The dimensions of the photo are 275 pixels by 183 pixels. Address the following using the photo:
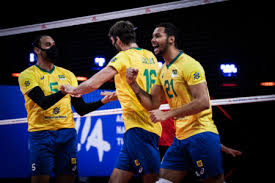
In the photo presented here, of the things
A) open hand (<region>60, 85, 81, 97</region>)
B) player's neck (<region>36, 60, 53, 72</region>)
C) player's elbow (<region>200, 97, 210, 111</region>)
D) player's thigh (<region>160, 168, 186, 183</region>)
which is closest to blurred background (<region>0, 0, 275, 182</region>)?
player's neck (<region>36, 60, 53, 72</region>)

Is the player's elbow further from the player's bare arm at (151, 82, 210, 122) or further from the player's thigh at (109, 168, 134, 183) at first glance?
the player's thigh at (109, 168, 134, 183)

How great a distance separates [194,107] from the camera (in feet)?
9.23

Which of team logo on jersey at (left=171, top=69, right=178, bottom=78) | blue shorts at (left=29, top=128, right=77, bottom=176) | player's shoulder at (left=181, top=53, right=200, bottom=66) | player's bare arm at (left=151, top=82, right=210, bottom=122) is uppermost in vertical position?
player's shoulder at (left=181, top=53, right=200, bottom=66)

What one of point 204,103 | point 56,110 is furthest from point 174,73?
point 56,110

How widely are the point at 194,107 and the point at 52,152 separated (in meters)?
2.01

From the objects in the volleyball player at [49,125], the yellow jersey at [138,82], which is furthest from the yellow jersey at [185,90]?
the volleyball player at [49,125]

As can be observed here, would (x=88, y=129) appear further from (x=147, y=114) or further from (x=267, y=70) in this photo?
(x=267, y=70)

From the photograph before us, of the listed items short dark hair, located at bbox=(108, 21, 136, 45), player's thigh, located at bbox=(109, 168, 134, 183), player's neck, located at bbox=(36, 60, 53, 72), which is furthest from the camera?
player's neck, located at bbox=(36, 60, 53, 72)

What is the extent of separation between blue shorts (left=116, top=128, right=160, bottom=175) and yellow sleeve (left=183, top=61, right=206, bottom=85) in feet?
2.45

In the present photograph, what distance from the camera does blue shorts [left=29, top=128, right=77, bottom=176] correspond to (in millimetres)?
3732

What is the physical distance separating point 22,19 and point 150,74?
6.78m

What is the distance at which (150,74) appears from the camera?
350cm

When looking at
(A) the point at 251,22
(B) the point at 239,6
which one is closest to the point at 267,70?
(A) the point at 251,22

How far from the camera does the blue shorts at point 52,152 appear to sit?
3732 mm
